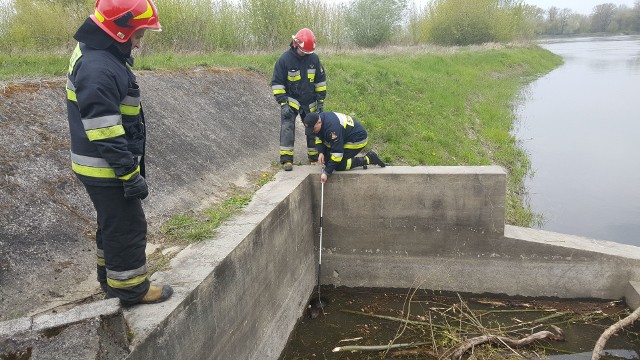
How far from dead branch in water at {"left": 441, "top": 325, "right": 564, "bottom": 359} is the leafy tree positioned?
2431 centimetres

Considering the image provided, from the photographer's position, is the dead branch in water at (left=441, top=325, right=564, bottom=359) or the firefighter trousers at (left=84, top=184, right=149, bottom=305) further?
the dead branch in water at (left=441, top=325, right=564, bottom=359)

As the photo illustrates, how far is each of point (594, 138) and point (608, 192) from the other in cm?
484

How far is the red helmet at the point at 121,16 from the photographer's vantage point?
282cm

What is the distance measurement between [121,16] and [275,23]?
58.0 ft

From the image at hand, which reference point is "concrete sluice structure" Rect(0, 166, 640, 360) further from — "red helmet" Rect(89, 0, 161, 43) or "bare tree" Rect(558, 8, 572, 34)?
"bare tree" Rect(558, 8, 572, 34)

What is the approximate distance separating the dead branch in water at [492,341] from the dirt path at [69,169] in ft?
11.2

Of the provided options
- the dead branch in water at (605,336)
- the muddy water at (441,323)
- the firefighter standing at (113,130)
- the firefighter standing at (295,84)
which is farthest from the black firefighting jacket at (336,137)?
the dead branch in water at (605,336)


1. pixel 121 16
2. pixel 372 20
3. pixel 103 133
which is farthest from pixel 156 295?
pixel 372 20

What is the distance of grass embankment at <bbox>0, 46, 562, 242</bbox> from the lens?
28.2 feet

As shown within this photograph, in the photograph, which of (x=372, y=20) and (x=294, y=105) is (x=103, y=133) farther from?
(x=372, y=20)

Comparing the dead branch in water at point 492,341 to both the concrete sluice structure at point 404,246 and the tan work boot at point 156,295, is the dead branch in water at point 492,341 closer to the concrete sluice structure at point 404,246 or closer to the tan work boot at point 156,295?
the concrete sluice structure at point 404,246

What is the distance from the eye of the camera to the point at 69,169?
471 centimetres

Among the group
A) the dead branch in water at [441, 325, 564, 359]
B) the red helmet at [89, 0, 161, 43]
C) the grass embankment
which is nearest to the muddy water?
the dead branch in water at [441, 325, 564, 359]

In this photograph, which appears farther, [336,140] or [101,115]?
[336,140]
